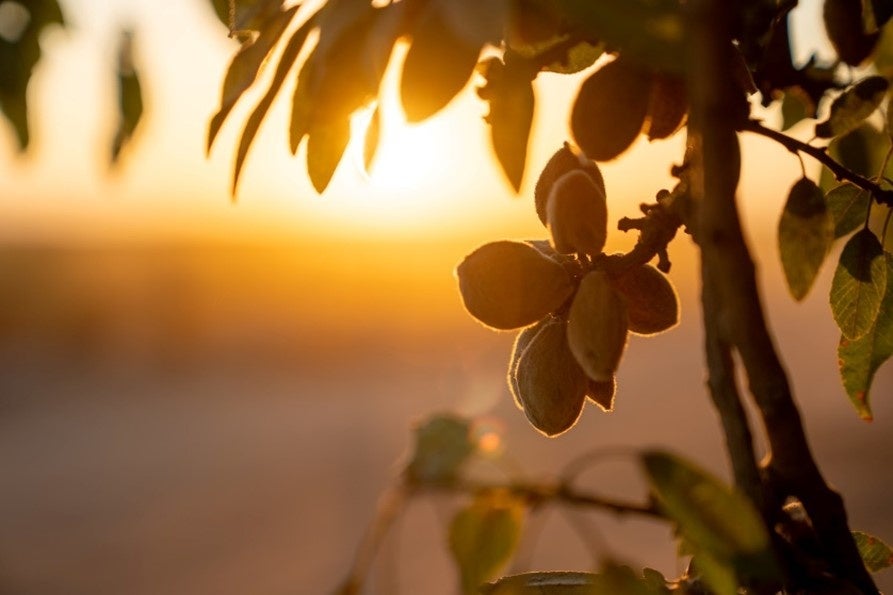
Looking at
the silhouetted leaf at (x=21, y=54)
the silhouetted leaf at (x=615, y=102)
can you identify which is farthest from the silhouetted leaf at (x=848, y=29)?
the silhouetted leaf at (x=21, y=54)

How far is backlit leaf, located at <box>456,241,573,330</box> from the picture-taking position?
2.90 feet

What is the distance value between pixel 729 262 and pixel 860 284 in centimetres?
49

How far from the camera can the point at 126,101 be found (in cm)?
103

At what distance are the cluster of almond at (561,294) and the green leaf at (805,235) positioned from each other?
107 mm

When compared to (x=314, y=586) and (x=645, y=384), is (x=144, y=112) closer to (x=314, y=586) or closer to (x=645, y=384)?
(x=314, y=586)

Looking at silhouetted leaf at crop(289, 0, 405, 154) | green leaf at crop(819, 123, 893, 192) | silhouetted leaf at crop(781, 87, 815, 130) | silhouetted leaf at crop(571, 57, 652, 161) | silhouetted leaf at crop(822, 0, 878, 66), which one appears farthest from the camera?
silhouetted leaf at crop(781, 87, 815, 130)

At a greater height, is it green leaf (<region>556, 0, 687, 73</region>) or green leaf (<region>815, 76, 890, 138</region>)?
green leaf (<region>815, 76, 890, 138</region>)

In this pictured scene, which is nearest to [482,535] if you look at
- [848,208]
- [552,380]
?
[552,380]

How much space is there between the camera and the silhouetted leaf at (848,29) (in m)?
0.98

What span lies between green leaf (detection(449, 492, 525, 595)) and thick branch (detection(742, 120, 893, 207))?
365 mm

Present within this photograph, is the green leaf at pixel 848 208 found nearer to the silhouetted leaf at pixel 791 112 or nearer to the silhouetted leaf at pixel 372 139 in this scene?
the silhouetted leaf at pixel 791 112

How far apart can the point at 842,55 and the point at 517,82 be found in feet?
1.33

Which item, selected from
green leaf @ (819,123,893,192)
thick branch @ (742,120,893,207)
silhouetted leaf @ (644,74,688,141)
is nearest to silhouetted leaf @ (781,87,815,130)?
green leaf @ (819,123,893,192)

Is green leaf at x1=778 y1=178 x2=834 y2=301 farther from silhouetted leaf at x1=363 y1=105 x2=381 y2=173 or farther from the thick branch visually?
silhouetted leaf at x1=363 y1=105 x2=381 y2=173
